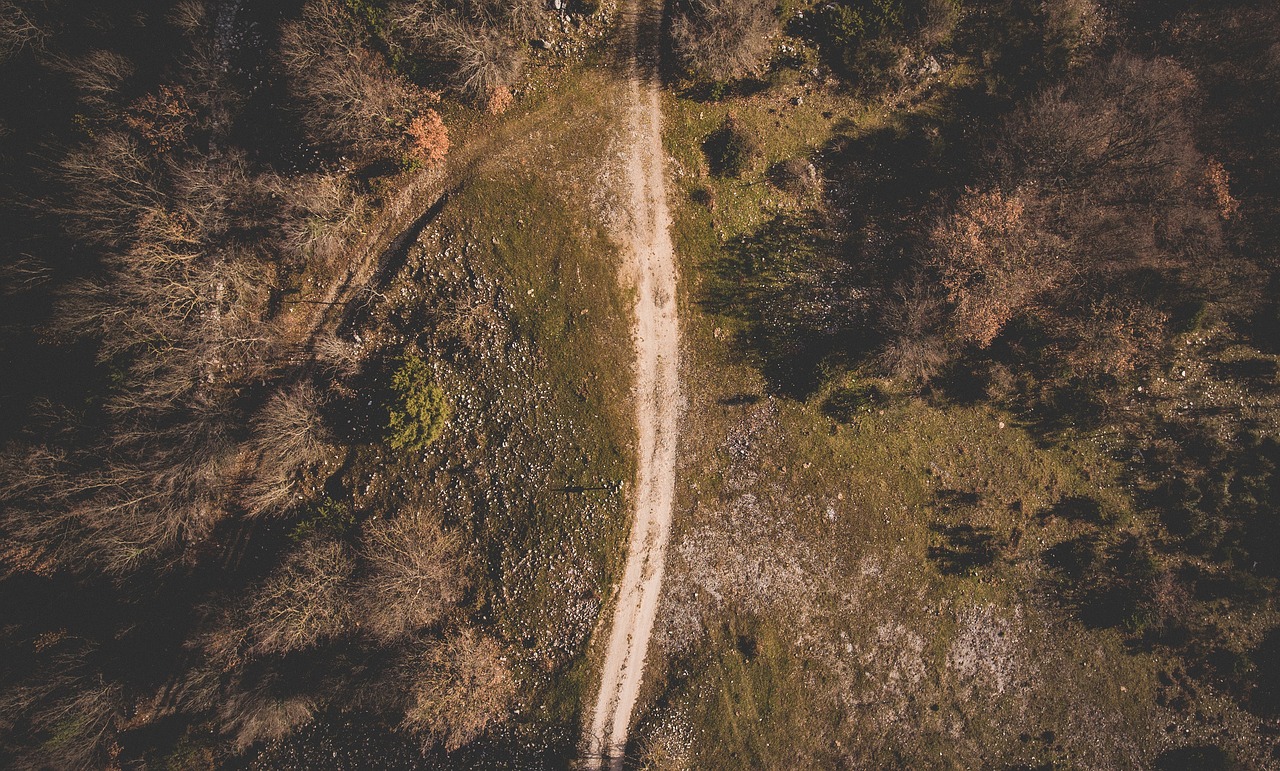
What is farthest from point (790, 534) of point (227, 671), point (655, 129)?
point (227, 671)

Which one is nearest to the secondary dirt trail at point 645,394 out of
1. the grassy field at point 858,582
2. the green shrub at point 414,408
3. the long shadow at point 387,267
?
the grassy field at point 858,582

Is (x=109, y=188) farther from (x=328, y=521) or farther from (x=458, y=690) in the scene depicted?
(x=458, y=690)

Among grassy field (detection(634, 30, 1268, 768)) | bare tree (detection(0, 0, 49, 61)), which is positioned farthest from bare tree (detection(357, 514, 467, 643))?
bare tree (detection(0, 0, 49, 61))

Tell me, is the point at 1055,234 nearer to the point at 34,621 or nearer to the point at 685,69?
the point at 685,69

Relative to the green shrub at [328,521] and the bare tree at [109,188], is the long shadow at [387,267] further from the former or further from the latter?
the bare tree at [109,188]

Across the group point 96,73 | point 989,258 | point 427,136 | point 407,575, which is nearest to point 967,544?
A: point 989,258

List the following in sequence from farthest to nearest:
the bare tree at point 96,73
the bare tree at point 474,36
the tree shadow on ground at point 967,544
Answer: the tree shadow on ground at point 967,544, the bare tree at point 474,36, the bare tree at point 96,73
